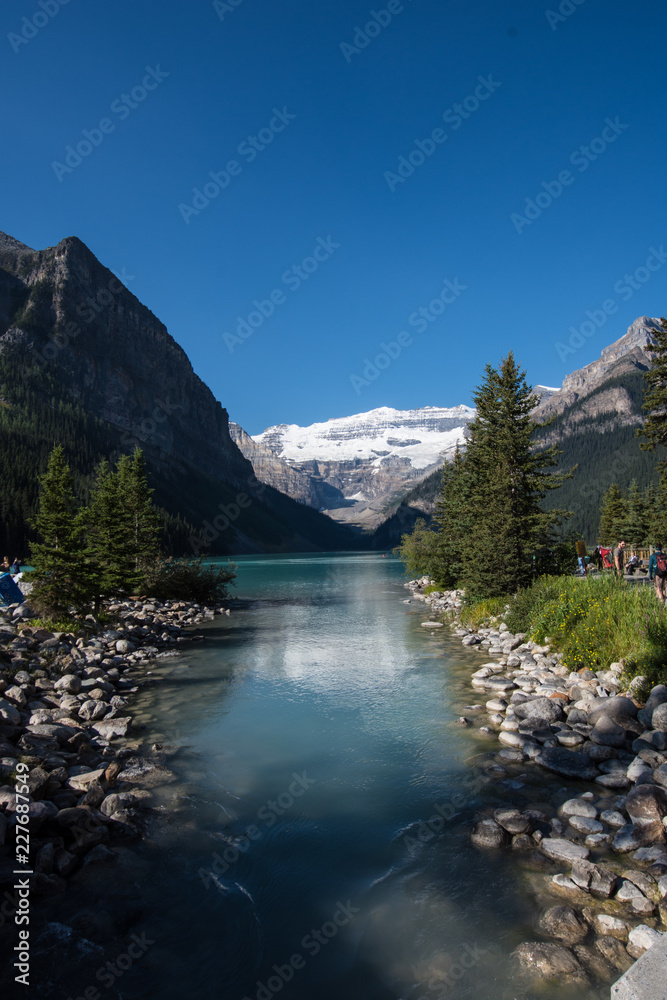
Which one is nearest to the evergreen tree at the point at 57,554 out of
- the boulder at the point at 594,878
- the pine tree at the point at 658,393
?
the boulder at the point at 594,878

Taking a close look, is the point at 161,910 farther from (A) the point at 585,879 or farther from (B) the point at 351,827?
(A) the point at 585,879

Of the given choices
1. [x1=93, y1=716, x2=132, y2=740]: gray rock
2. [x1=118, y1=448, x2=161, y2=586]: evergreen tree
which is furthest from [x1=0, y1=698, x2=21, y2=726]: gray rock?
[x1=118, y1=448, x2=161, y2=586]: evergreen tree

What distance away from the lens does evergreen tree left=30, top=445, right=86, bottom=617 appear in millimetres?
24531

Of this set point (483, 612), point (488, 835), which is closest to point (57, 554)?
point (488, 835)

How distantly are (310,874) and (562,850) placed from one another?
153 inches

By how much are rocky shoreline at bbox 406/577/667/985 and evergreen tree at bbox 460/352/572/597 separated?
45.3 feet

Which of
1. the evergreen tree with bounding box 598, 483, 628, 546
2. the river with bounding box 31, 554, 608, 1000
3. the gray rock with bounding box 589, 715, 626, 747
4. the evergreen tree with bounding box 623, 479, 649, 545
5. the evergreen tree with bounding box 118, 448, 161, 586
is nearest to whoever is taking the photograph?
the river with bounding box 31, 554, 608, 1000

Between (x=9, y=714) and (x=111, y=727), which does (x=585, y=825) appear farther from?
(x=9, y=714)

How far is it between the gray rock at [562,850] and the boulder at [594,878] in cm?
34

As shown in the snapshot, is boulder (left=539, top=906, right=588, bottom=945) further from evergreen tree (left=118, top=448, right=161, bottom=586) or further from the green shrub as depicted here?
the green shrub

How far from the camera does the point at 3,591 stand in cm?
2928

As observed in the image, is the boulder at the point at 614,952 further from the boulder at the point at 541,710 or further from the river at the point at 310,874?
the boulder at the point at 541,710

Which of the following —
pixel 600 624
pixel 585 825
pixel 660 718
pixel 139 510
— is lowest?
pixel 585 825

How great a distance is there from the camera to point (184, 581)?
144 feet
